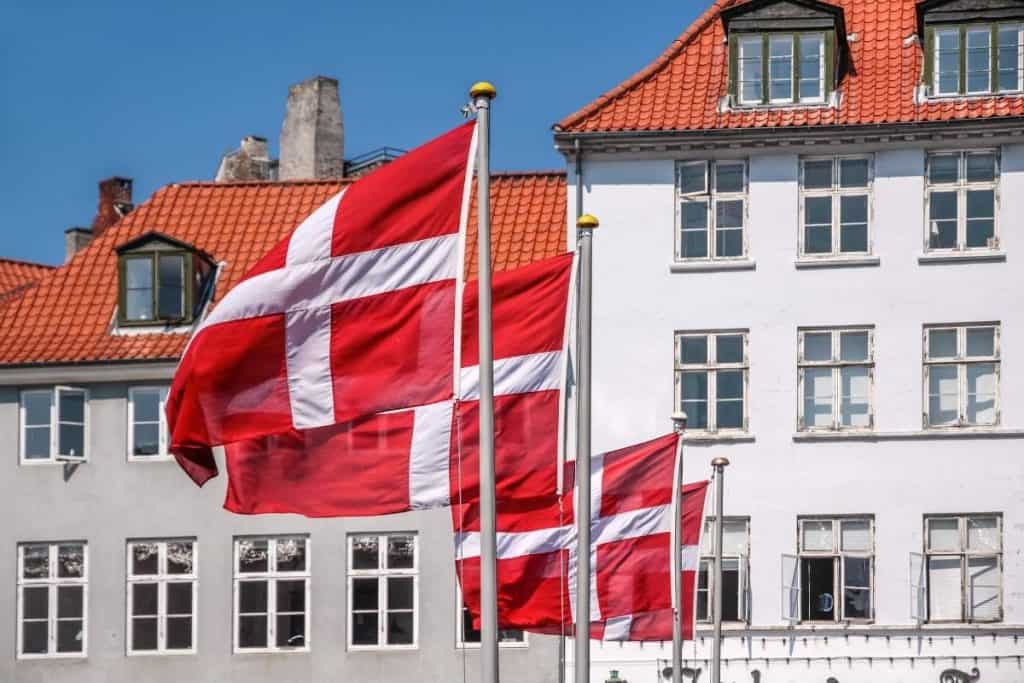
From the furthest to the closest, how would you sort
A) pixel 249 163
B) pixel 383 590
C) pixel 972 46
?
pixel 249 163 → pixel 383 590 → pixel 972 46

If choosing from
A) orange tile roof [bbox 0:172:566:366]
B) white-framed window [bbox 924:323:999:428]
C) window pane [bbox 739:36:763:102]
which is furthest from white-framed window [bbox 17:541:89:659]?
white-framed window [bbox 924:323:999:428]

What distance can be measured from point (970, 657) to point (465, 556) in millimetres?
15920

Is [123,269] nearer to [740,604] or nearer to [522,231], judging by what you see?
[522,231]

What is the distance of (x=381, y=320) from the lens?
52.5 feet

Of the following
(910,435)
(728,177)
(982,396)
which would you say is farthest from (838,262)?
(982,396)

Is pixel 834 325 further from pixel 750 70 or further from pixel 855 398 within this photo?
pixel 750 70

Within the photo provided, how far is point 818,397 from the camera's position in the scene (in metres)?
36.5

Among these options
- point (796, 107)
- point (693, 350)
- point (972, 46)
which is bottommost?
point (693, 350)

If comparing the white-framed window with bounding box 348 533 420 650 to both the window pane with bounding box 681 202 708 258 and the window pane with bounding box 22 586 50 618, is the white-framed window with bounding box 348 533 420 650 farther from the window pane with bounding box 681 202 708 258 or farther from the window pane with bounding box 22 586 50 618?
the window pane with bounding box 681 202 708 258

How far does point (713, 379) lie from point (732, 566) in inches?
117

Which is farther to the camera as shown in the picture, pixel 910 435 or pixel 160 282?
pixel 160 282

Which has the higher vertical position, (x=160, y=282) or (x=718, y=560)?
(x=160, y=282)

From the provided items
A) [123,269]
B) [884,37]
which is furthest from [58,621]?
[884,37]

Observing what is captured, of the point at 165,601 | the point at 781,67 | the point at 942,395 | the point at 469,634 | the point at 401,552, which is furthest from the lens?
the point at 165,601
